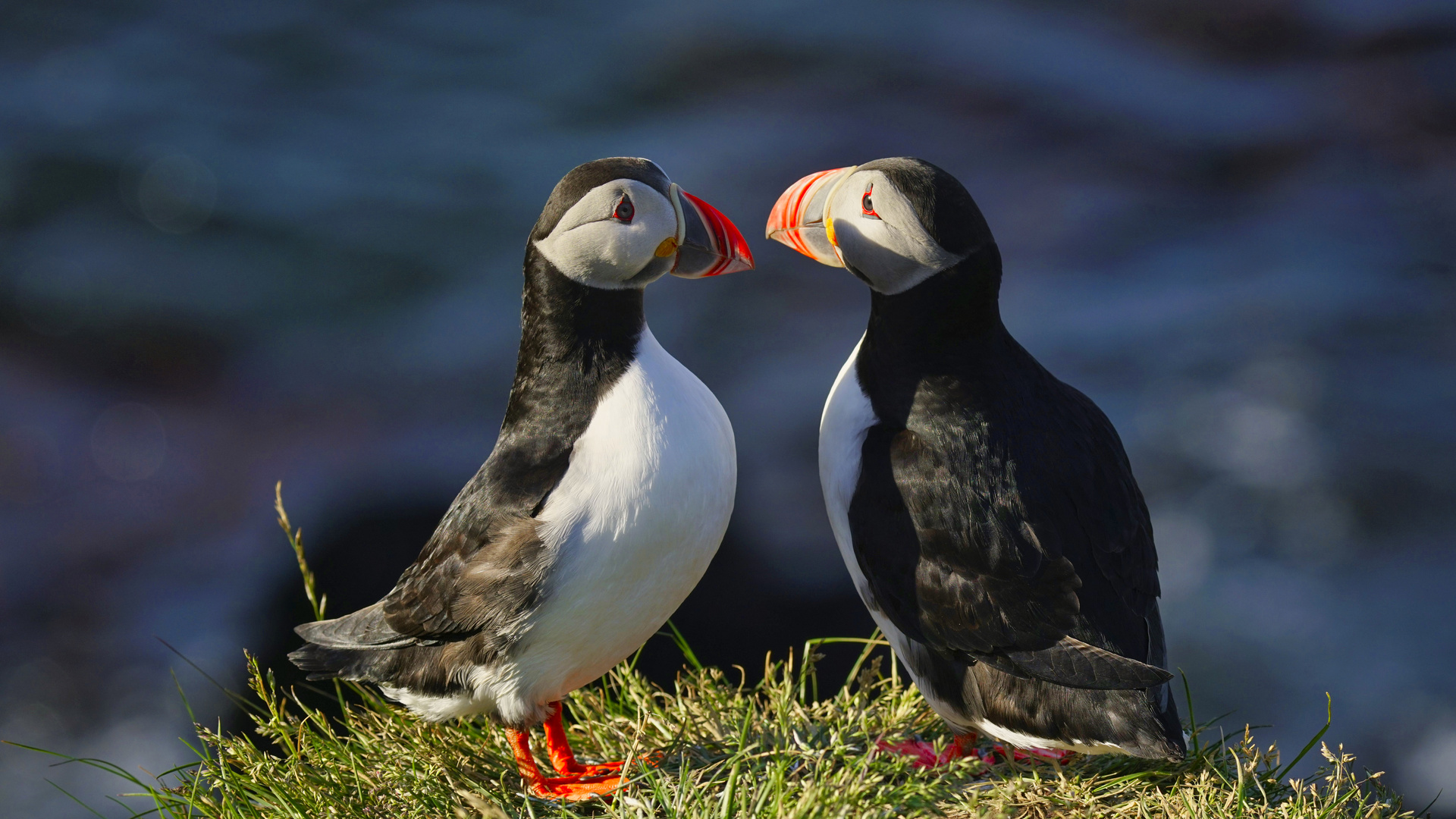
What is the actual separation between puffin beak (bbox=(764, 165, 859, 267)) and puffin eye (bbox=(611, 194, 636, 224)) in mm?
582

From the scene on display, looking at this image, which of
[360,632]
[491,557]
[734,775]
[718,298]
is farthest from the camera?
[718,298]

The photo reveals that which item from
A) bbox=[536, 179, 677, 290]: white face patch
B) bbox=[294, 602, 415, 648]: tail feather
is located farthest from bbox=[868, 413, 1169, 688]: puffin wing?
bbox=[294, 602, 415, 648]: tail feather

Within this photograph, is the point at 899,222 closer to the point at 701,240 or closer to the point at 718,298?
the point at 701,240

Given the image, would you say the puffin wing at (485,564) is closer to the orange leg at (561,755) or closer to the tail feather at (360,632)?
the tail feather at (360,632)

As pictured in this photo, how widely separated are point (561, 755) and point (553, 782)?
0.43 ft

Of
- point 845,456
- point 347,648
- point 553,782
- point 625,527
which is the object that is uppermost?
point 845,456

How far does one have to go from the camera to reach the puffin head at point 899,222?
3082 millimetres

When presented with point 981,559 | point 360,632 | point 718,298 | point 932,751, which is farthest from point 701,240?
point 718,298

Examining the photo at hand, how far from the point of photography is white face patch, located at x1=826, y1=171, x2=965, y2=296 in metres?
3.10

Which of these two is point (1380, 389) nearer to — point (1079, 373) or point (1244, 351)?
point (1244, 351)

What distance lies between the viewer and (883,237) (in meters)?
3.12

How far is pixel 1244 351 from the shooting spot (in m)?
8.21

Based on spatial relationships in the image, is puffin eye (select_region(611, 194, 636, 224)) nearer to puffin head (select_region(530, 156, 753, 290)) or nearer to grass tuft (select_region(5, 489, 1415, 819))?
puffin head (select_region(530, 156, 753, 290))

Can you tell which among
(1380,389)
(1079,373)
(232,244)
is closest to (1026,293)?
(1079,373)
